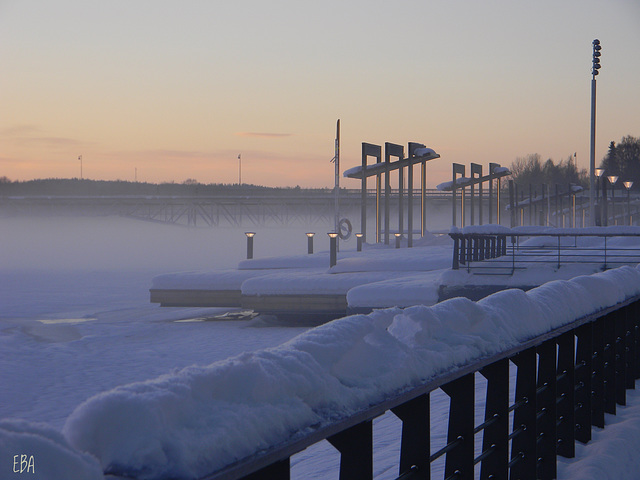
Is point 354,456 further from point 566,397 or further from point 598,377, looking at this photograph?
point 598,377

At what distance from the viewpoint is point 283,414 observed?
6.00 feet

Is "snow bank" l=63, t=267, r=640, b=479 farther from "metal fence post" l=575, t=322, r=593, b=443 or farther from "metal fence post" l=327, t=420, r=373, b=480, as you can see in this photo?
"metal fence post" l=575, t=322, r=593, b=443

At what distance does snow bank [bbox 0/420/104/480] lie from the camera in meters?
1.23

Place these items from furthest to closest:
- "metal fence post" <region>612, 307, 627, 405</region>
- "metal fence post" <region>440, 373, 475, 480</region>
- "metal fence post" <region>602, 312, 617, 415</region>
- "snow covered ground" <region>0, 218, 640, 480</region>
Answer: "metal fence post" <region>612, 307, 627, 405</region> < "metal fence post" <region>602, 312, 617, 415</region> < "metal fence post" <region>440, 373, 475, 480</region> < "snow covered ground" <region>0, 218, 640, 480</region>

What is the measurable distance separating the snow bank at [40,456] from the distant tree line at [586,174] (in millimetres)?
105747

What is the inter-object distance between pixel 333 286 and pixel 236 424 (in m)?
17.5

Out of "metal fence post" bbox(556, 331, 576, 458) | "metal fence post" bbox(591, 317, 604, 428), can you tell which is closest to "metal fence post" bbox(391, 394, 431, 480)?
"metal fence post" bbox(556, 331, 576, 458)

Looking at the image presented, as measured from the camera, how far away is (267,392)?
1.87 meters

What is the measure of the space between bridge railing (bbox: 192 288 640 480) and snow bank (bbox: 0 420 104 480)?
278mm

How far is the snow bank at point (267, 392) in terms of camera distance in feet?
4.97

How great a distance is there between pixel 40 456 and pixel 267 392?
673 mm

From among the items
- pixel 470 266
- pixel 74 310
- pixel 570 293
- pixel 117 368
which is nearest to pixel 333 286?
pixel 470 266

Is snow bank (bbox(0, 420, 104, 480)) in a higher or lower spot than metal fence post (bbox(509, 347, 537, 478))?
higher

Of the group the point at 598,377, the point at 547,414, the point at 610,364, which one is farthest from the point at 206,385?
the point at 610,364
